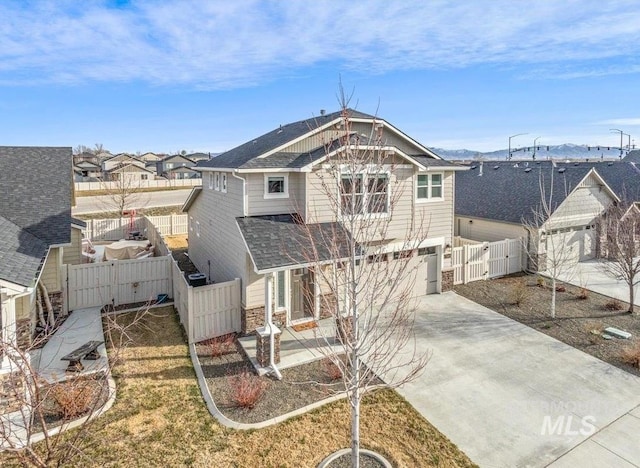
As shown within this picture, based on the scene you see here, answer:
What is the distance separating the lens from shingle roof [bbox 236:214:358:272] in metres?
11.4

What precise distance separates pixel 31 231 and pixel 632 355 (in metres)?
18.6

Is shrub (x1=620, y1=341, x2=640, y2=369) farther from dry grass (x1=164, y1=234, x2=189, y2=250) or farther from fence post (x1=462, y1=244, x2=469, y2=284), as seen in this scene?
dry grass (x1=164, y1=234, x2=189, y2=250)

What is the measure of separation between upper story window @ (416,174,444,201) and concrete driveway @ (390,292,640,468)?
561 cm

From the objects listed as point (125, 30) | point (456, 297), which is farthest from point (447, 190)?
point (125, 30)

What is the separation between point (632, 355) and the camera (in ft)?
35.2

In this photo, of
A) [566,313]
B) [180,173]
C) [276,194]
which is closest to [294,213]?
[276,194]

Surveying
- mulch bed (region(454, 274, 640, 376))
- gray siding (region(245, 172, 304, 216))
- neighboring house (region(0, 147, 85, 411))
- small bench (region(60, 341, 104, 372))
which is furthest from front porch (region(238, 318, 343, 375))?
mulch bed (region(454, 274, 640, 376))

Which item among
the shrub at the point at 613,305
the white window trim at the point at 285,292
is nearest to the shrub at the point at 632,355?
the shrub at the point at 613,305

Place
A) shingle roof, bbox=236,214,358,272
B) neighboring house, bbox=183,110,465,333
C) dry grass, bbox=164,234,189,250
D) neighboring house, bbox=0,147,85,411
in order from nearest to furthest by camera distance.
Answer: neighboring house, bbox=0,147,85,411 → shingle roof, bbox=236,214,358,272 → neighboring house, bbox=183,110,465,333 → dry grass, bbox=164,234,189,250

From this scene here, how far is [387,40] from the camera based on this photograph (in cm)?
1362

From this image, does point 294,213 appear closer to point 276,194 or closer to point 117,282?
point 276,194

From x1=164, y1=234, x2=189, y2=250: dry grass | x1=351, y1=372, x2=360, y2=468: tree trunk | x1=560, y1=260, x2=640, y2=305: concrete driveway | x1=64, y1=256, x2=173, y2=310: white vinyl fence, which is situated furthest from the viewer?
x1=164, y1=234, x2=189, y2=250: dry grass

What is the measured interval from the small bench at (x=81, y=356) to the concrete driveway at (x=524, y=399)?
831 centimetres

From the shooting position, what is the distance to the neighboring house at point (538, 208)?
20641 mm
